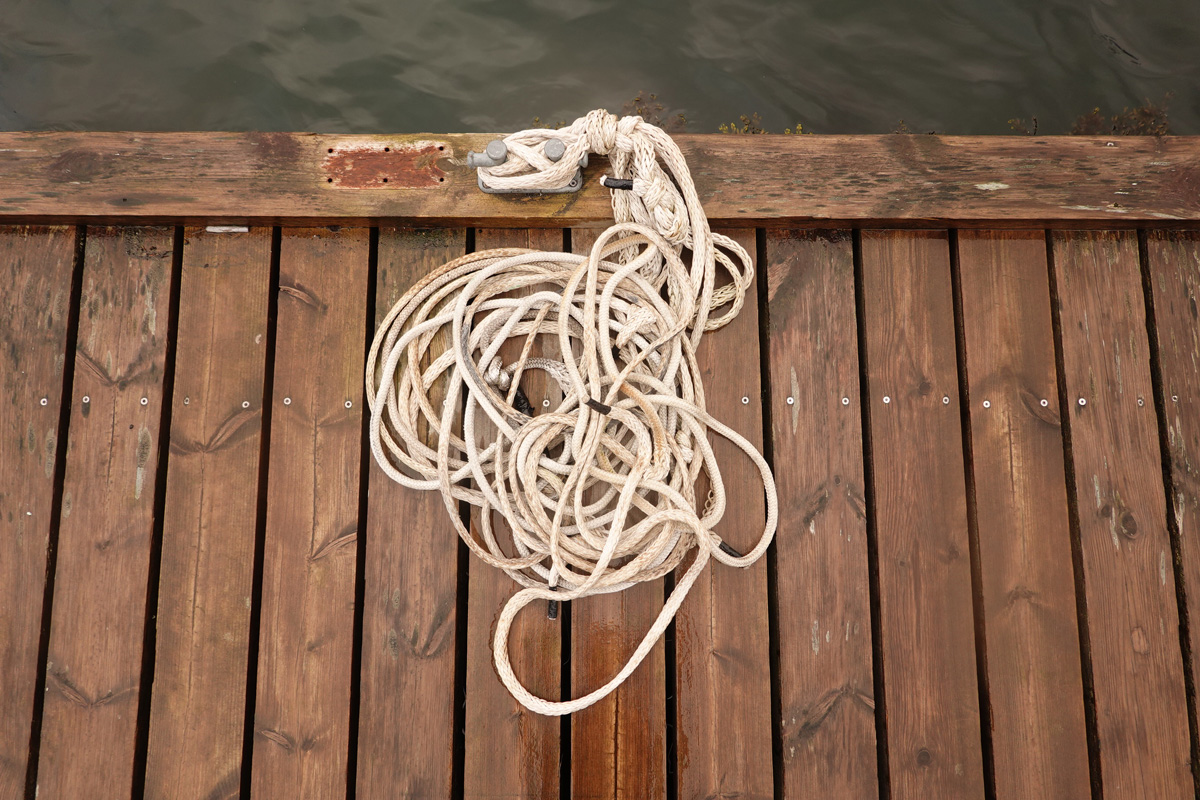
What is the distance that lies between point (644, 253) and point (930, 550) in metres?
0.76

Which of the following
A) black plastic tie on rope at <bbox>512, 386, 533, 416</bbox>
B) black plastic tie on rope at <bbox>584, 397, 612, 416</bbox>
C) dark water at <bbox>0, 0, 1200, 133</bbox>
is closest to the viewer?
black plastic tie on rope at <bbox>584, 397, 612, 416</bbox>

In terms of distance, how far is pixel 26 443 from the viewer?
4.47 feet

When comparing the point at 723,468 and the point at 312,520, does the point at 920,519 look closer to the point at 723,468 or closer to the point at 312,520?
the point at 723,468

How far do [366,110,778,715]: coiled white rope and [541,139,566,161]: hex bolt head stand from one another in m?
0.01

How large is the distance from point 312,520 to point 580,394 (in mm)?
561

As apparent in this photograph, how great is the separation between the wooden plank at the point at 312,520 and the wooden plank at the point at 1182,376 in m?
1.53

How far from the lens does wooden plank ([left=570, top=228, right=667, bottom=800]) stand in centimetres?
129

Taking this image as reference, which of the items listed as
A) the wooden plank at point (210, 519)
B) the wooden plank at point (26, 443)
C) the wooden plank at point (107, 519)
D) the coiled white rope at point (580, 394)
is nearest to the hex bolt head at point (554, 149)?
the coiled white rope at point (580, 394)

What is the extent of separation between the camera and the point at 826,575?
1.34 meters

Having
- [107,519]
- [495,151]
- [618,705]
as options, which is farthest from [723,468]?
[107,519]

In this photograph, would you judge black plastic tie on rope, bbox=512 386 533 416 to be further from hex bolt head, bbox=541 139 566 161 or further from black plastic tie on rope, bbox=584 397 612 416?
hex bolt head, bbox=541 139 566 161

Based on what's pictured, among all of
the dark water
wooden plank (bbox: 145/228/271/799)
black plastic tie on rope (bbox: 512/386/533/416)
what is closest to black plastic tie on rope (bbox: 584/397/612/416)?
black plastic tie on rope (bbox: 512/386/533/416)

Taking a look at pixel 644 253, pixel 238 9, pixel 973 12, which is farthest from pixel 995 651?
pixel 238 9

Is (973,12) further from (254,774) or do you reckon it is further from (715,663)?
(254,774)
